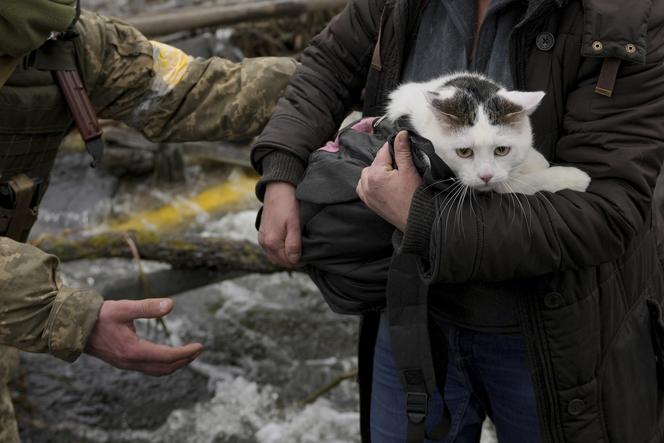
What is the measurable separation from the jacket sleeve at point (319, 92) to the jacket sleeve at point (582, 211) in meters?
0.53

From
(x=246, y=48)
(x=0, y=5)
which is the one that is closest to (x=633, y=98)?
(x=0, y=5)

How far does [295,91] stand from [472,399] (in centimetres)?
104

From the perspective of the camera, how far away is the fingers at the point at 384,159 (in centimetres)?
178

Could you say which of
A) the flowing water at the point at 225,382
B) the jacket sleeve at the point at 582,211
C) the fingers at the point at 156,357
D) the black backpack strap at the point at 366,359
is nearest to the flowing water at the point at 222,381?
the flowing water at the point at 225,382

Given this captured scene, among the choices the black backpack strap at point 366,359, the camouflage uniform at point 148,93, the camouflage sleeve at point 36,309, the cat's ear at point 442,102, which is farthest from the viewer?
the camouflage uniform at point 148,93

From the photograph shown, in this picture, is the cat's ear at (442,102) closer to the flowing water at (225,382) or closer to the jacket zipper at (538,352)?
the jacket zipper at (538,352)

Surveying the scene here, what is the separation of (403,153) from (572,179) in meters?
0.39

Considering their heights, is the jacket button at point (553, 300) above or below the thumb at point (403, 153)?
below

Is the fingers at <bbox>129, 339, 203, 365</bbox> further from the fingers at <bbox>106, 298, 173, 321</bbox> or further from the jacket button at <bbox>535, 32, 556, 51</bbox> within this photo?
the jacket button at <bbox>535, 32, 556, 51</bbox>

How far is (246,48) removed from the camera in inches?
289

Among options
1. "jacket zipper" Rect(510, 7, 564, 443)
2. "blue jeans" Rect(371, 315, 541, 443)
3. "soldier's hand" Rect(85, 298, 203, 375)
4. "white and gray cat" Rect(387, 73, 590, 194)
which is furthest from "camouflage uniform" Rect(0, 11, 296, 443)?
"jacket zipper" Rect(510, 7, 564, 443)

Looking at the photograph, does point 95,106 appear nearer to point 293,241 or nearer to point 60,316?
point 60,316

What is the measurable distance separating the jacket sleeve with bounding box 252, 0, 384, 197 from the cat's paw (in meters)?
0.69

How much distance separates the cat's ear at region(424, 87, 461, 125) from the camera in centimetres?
183
